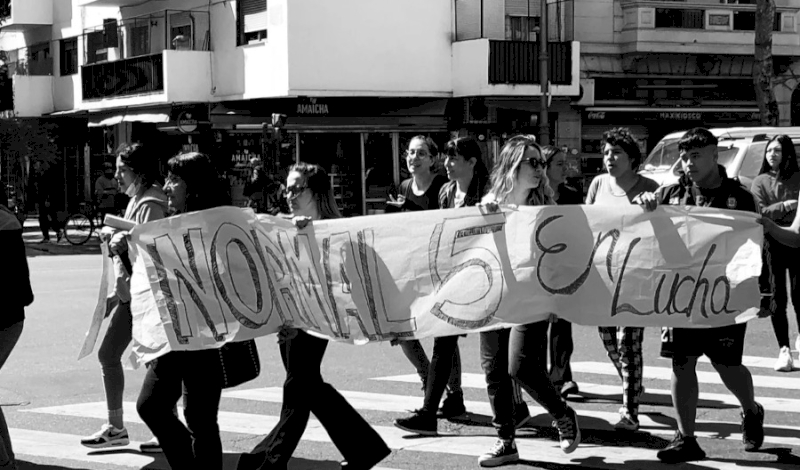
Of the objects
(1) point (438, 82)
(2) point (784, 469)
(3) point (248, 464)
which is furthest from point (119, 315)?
(1) point (438, 82)

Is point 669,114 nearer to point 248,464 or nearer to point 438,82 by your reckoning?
point 438,82

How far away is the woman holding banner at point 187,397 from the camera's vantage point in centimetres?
607

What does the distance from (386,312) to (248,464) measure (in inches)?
46.1

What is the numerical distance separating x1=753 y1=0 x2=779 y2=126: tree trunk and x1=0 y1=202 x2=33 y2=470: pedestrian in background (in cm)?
2550

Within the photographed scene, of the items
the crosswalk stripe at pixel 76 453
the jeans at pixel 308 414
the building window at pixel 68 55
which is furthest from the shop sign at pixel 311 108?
the jeans at pixel 308 414

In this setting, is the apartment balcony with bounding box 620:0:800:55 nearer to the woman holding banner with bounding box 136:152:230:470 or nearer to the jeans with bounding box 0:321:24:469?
the woman holding banner with bounding box 136:152:230:470

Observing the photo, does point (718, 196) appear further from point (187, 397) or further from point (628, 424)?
point (187, 397)

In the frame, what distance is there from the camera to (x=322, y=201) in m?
6.86

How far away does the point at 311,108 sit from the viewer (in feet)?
103

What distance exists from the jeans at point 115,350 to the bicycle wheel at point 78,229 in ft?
69.6

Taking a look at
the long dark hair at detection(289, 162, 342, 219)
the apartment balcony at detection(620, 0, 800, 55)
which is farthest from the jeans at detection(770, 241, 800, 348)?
the apartment balcony at detection(620, 0, 800, 55)

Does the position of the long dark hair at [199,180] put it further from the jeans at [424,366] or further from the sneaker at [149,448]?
the jeans at [424,366]

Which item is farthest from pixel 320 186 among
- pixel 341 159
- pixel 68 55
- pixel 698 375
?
pixel 68 55

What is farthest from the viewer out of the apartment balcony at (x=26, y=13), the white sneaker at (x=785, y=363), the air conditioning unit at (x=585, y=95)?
the apartment balcony at (x=26, y=13)
